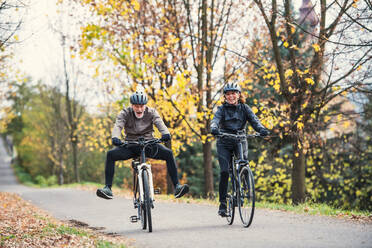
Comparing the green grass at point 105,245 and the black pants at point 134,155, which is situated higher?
the black pants at point 134,155

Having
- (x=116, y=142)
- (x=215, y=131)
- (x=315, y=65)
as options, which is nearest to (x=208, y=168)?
(x=315, y=65)

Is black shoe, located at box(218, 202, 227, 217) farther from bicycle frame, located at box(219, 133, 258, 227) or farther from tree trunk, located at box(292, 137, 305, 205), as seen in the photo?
tree trunk, located at box(292, 137, 305, 205)

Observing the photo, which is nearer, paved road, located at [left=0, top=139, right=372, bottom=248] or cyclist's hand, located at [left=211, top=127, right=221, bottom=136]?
paved road, located at [left=0, top=139, right=372, bottom=248]

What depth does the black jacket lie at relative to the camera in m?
6.73

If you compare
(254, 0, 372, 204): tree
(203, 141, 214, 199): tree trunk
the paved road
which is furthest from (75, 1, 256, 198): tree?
the paved road

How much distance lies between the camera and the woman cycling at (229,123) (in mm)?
6648

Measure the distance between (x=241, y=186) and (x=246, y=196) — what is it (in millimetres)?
198

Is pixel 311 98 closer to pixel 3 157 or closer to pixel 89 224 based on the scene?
pixel 89 224

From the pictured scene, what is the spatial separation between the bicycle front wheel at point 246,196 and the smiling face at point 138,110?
1.80m

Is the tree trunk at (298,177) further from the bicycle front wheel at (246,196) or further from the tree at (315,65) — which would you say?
the bicycle front wheel at (246,196)

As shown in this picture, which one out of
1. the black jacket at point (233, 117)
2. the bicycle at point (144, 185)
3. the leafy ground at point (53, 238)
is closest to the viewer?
the leafy ground at point (53, 238)

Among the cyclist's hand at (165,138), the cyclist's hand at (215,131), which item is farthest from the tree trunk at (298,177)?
the cyclist's hand at (165,138)

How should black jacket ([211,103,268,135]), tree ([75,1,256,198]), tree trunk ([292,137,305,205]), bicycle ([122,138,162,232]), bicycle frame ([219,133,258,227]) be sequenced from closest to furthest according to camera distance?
bicycle ([122,138,162,232])
bicycle frame ([219,133,258,227])
black jacket ([211,103,268,135])
tree trunk ([292,137,305,205])
tree ([75,1,256,198])

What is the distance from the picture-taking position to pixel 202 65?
44.6 feet
